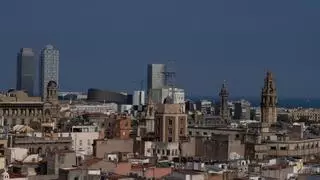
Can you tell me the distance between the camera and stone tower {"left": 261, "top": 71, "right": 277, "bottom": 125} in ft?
272

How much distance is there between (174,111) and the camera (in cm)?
6381

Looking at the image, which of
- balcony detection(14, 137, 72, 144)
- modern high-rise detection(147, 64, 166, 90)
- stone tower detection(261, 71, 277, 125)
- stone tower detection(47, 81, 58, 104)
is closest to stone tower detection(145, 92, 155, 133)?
stone tower detection(261, 71, 277, 125)

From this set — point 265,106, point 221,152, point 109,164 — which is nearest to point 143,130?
point 221,152

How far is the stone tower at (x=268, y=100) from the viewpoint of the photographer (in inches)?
3260

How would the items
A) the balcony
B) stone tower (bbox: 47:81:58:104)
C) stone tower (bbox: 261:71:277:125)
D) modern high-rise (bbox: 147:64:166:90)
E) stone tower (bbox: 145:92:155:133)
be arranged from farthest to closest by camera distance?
modern high-rise (bbox: 147:64:166:90), stone tower (bbox: 47:81:58:104), stone tower (bbox: 261:71:277:125), stone tower (bbox: 145:92:155:133), the balcony

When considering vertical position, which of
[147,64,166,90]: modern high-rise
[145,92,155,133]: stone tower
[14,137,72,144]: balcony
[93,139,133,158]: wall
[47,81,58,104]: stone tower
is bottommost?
[93,139,133,158]: wall

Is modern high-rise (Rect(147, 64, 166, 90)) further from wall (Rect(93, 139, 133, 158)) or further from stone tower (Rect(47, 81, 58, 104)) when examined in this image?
wall (Rect(93, 139, 133, 158))

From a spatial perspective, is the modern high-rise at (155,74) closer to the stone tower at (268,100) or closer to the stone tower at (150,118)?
the stone tower at (268,100)

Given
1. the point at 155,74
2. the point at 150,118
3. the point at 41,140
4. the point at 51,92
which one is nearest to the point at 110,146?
the point at 41,140

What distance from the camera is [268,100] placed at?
3307 inches

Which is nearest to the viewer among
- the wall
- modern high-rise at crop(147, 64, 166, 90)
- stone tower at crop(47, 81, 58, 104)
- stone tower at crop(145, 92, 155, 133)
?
the wall

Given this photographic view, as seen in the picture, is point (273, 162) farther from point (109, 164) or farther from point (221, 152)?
point (109, 164)

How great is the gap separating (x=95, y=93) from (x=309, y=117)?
208 feet

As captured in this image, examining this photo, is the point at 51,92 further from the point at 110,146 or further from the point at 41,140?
the point at 110,146
